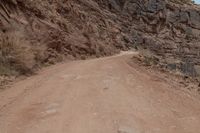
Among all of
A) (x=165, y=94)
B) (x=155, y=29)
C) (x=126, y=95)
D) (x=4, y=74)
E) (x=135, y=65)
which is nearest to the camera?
(x=126, y=95)

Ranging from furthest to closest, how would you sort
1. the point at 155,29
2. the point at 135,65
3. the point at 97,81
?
the point at 155,29 → the point at 135,65 → the point at 97,81

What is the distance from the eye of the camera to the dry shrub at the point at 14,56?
12.8 meters

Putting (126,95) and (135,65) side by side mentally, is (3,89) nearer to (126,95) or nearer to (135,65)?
(126,95)

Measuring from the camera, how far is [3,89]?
428 inches

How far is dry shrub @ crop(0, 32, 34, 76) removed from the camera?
12.8 m

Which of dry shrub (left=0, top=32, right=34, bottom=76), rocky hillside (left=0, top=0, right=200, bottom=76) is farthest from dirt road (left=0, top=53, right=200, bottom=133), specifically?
rocky hillside (left=0, top=0, right=200, bottom=76)

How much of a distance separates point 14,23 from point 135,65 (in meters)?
5.32

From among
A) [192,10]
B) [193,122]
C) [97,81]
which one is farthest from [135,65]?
[192,10]

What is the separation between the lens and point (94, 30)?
3011 centimetres

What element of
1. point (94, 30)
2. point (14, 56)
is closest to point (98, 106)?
point (14, 56)

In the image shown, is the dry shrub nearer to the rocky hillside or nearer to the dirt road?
the rocky hillside

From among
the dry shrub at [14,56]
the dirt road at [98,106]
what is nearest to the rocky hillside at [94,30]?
the dry shrub at [14,56]

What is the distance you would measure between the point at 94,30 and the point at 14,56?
1735 cm

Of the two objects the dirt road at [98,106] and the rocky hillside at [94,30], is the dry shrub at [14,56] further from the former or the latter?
the dirt road at [98,106]
